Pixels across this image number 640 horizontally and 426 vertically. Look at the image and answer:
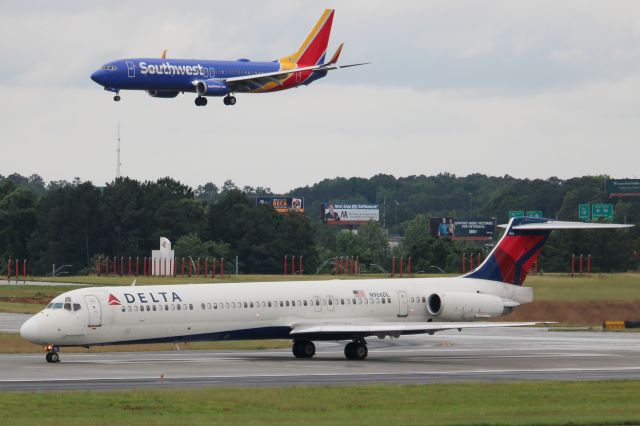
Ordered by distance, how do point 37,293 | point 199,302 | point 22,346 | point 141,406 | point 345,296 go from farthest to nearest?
point 37,293, point 22,346, point 345,296, point 199,302, point 141,406

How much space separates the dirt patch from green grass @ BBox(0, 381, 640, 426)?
1187 inches

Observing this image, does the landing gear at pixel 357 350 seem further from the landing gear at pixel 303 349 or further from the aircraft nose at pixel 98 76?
the aircraft nose at pixel 98 76

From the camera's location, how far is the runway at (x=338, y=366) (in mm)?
39531

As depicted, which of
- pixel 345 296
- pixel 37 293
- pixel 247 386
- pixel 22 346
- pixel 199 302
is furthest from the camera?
pixel 37 293

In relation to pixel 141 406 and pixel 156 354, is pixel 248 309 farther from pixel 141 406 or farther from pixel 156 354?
pixel 141 406

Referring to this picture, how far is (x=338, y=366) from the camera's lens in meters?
45.9

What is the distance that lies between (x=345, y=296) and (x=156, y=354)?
307 inches

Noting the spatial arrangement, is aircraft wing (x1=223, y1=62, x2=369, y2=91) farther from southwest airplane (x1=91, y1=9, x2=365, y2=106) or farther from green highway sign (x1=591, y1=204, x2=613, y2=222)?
green highway sign (x1=591, y1=204, x2=613, y2=222)

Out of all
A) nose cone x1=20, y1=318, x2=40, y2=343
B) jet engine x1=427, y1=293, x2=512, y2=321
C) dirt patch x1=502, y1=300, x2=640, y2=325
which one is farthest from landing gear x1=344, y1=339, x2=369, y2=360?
dirt patch x1=502, y1=300, x2=640, y2=325

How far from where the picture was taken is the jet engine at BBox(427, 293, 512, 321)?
168ft

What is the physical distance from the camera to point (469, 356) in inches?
2028

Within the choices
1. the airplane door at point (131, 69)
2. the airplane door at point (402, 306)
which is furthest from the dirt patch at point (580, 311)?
the airplane door at point (131, 69)

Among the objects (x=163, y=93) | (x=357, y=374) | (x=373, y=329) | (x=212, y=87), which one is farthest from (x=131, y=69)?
(x=357, y=374)

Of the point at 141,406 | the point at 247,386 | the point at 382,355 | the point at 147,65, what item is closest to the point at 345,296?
the point at 382,355
